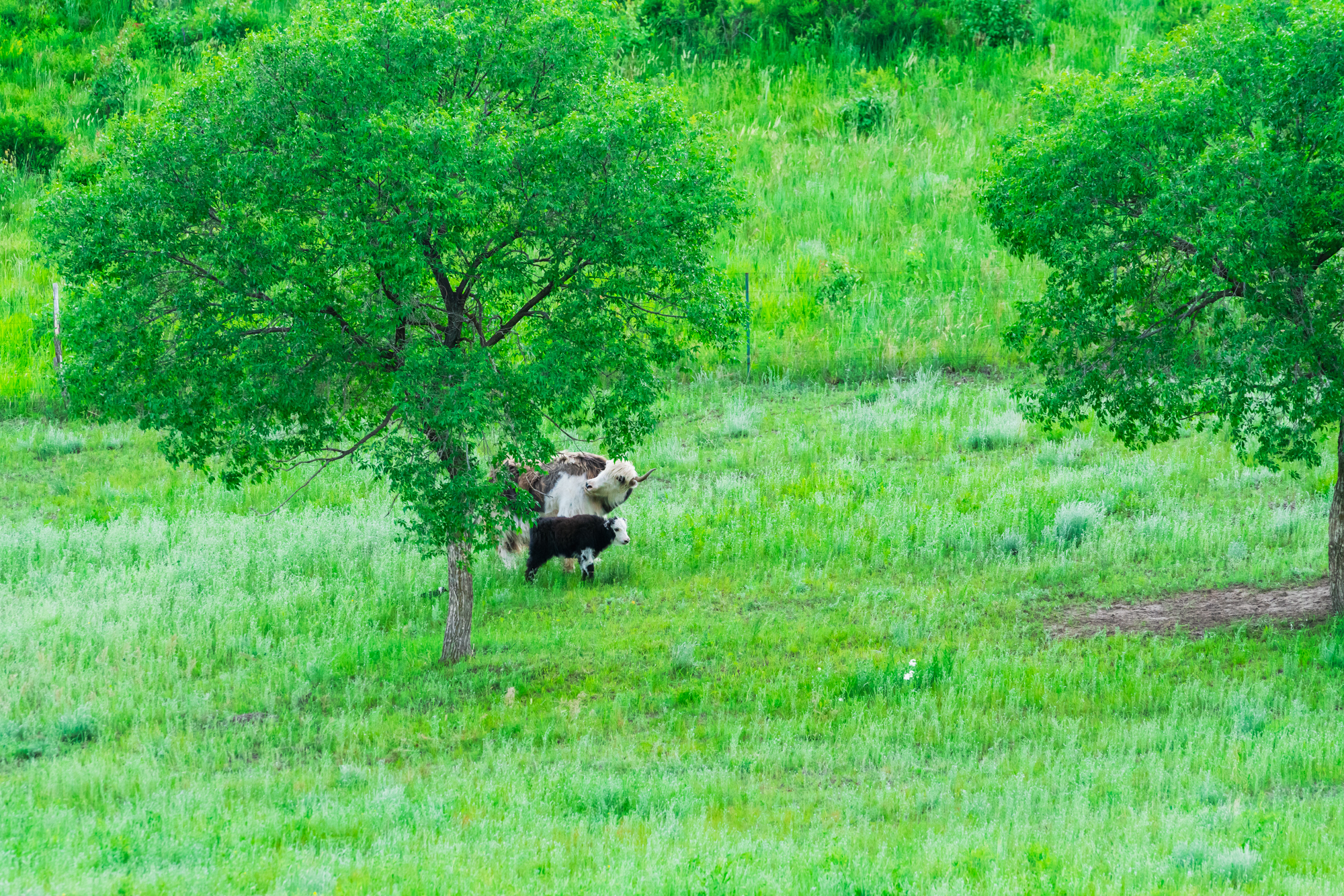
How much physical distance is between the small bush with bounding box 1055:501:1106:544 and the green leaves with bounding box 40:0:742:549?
263 inches

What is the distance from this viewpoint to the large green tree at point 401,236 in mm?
12312

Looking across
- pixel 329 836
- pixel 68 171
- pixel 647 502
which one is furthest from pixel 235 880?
pixel 68 171

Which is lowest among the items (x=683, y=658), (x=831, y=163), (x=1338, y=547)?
(x=683, y=658)

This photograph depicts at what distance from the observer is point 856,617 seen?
15.6m

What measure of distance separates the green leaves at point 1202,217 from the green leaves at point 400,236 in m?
3.52

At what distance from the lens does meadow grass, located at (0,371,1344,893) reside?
344 inches

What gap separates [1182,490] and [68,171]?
17222 mm

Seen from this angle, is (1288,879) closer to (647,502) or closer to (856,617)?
(856,617)

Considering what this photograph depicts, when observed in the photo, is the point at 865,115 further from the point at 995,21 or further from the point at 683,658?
the point at 683,658

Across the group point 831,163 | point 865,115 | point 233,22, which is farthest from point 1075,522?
point 233,22

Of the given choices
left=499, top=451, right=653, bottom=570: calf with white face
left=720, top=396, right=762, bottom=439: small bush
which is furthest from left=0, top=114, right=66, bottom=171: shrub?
left=499, top=451, right=653, bottom=570: calf with white face

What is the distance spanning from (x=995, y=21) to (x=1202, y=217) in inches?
1237

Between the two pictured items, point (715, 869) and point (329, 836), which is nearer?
point (715, 869)

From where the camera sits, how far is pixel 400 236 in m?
12.3
